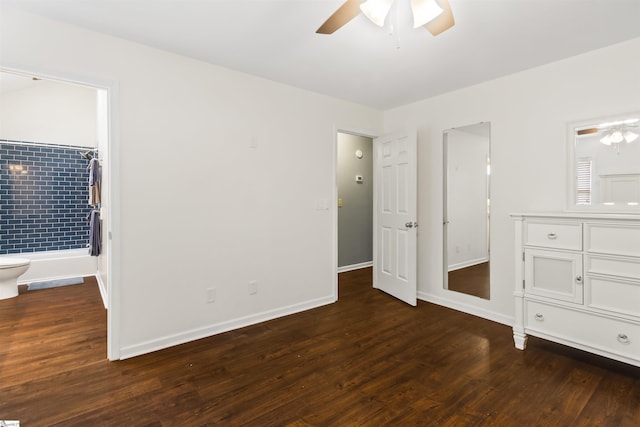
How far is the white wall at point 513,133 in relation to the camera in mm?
2449

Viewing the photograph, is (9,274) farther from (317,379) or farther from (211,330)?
(317,379)

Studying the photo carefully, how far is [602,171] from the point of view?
2.45 metres

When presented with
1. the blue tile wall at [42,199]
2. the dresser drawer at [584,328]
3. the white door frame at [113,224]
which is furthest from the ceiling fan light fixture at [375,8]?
the blue tile wall at [42,199]

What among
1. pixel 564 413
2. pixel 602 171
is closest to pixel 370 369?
pixel 564 413

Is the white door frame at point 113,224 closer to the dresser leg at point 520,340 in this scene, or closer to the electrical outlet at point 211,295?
the electrical outlet at point 211,295

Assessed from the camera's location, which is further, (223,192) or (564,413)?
(223,192)

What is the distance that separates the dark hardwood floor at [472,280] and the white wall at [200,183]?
1.46 metres

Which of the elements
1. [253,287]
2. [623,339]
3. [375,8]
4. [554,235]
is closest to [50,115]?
[253,287]

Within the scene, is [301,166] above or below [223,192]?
above

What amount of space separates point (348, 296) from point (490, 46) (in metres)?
2.94

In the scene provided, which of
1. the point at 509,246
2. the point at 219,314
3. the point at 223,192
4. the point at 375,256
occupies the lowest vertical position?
the point at 219,314

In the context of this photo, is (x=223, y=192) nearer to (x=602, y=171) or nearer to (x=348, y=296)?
(x=348, y=296)

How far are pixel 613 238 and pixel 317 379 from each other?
88.5 inches

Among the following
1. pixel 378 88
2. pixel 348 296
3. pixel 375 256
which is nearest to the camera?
pixel 378 88
